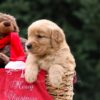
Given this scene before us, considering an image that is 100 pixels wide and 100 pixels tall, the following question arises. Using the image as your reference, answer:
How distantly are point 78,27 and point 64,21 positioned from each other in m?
0.43

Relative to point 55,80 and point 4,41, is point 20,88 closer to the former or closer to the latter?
point 55,80

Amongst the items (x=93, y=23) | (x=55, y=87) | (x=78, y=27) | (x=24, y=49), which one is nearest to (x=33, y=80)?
(x=55, y=87)

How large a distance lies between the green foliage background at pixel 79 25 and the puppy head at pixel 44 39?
8971 millimetres

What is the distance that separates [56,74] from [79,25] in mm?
11030

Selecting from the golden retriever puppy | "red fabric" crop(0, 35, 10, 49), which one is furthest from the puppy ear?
"red fabric" crop(0, 35, 10, 49)

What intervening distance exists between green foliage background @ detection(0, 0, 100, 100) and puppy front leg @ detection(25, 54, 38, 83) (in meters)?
8.96

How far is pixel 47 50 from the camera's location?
3.55 metres

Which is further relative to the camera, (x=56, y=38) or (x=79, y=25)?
(x=79, y=25)

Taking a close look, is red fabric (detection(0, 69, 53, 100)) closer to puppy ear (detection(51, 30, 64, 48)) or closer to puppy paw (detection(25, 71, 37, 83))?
puppy paw (detection(25, 71, 37, 83))

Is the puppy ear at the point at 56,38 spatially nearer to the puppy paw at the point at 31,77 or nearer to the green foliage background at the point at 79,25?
the puppy paw at the point at 31,77

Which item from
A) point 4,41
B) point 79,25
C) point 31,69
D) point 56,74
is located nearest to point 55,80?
point 56,74

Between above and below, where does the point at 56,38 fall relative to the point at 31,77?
above

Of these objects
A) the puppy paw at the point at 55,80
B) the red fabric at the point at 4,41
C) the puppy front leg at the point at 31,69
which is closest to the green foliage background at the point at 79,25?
the red fabric at the point at 4,41

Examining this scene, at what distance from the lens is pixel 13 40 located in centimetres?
372
